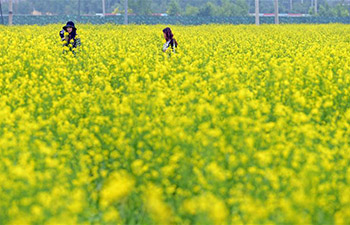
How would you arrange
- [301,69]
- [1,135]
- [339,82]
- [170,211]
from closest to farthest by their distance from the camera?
[170,211], [1,135], [339,82], [301,69]

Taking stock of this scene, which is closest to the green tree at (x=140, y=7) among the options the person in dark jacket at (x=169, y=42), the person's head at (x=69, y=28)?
the person's head at (x=69, y=28)

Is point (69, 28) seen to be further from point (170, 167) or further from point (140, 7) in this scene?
point (140, 7)

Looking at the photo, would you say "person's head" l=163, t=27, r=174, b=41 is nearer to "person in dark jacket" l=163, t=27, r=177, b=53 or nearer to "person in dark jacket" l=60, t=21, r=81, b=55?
"person in dark jacket" l=163, t=27, r=177, b=53

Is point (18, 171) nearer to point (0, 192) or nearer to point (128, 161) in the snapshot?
point (0, 192)

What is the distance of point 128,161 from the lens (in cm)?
621

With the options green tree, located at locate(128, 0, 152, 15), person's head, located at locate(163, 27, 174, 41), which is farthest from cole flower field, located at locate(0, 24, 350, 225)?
green tree, located at locate(128, 0, 152, 15)

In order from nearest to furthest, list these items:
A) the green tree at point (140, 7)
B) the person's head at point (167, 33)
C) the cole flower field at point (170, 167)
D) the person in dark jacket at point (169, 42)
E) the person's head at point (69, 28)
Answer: the cole flower field at point (170, 167) < the person's head at point (167, 33) < the person in dark jacket at point (169, 42) < the person's head at point (69, 28) < the green tree at point (140, 7)

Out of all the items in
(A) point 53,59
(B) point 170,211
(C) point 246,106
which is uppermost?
(A) point 53,59

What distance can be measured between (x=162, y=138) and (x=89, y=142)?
83cm

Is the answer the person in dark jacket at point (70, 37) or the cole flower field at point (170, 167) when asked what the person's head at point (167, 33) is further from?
the cole flower field at point (170, 167)

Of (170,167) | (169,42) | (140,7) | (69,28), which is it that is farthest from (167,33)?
(140,7)

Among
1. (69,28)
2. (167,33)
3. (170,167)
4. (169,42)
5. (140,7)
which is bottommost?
(170,167)

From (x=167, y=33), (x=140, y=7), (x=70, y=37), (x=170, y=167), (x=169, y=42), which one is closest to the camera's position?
(x=170, y=167)

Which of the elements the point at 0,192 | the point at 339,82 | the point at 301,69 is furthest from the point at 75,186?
the point at 301,69
